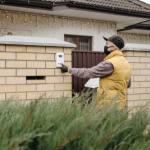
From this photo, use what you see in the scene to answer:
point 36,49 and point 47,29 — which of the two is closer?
point 36,49

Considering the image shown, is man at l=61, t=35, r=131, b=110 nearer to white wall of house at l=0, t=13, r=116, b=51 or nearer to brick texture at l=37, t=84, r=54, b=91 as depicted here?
brick texture at l=37, t=84, r=54, b=91

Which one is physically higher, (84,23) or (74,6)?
(74,6)

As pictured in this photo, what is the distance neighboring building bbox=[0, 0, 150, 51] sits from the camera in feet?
21.6

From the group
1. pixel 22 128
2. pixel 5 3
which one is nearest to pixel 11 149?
pixel 22 128

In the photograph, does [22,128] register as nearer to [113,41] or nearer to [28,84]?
[28,84]

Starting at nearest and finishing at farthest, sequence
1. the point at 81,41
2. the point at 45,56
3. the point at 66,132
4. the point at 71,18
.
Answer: the point at 66,132, the point at 45,56, the point at 71,18, the point at 81,41

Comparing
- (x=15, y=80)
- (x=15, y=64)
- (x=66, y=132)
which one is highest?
(x=15, y=64)

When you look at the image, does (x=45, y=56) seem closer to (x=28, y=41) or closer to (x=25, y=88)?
(x=28, y=41)

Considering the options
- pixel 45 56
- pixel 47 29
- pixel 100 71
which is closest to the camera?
pixel 100 71

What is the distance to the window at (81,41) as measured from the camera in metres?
8.09

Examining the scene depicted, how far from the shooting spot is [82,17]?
789 cm

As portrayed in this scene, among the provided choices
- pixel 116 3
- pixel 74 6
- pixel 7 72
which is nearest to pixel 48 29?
pixel 74 6

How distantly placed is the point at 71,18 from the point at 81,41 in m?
1.12

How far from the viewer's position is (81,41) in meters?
8.32
